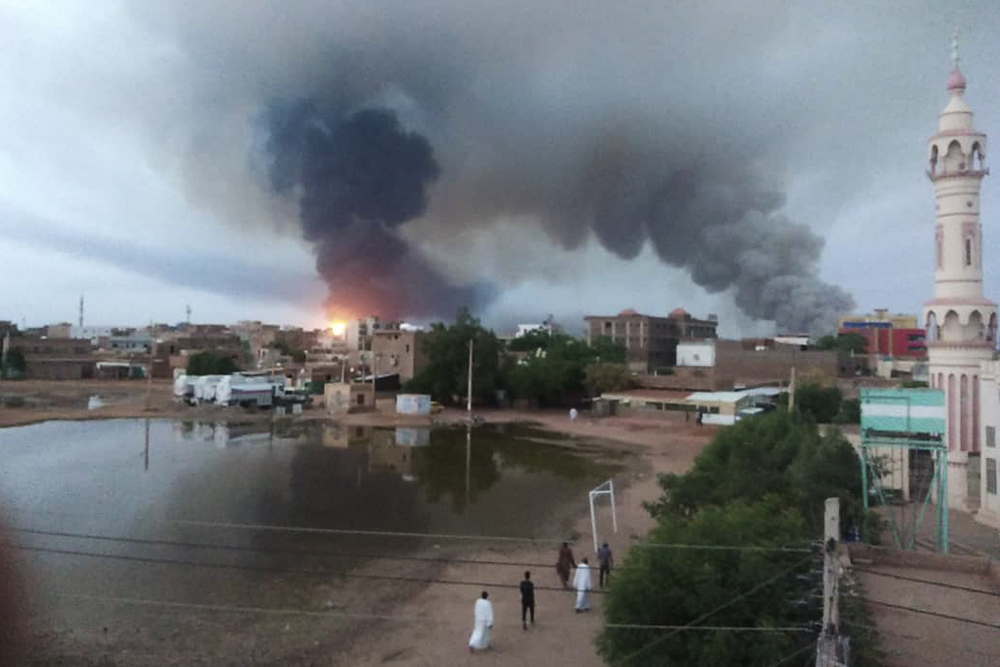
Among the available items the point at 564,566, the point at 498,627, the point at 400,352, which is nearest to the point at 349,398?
the point at 400,352

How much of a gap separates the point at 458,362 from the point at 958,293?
33.4m

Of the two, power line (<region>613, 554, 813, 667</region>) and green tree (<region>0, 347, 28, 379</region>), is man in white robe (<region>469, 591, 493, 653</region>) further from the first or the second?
green tree (<region>0, 347, 28, 379</region>)

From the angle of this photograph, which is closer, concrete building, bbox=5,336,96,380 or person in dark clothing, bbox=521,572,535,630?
person in dark clothing, bbox=521,572,535,630

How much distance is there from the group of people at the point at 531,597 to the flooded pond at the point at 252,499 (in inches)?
64.7

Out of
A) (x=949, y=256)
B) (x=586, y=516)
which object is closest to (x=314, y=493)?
(x=586, y=516)

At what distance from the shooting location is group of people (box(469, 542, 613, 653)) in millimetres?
9383

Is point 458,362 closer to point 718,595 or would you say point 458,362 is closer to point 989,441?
point 989,441

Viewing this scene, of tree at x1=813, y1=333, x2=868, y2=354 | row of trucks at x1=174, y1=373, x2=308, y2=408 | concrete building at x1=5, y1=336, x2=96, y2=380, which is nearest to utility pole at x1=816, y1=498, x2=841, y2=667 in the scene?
row of trucks at x1=174, y1=373, x2=308, y2=408

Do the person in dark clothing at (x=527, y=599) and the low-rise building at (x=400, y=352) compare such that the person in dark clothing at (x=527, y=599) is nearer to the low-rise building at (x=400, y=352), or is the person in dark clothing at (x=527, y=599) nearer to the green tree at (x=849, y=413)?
the green tree at (x=849, y=413)

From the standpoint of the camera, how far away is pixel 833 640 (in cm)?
440

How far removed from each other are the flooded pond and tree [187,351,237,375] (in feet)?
67.9

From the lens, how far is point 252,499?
745 inches

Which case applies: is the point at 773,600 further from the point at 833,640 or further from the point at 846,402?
the point at 846,402

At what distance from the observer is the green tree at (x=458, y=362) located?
47.1 m
